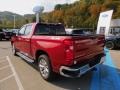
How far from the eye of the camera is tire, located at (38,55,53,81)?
22.3ft

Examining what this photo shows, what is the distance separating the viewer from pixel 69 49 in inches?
233

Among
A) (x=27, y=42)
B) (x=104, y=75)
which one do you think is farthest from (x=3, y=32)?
(x=104, y=75)

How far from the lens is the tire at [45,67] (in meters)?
6.78

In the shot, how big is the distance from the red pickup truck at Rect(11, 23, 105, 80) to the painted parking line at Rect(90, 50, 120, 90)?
55cm

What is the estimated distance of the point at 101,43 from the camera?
739 centimetres

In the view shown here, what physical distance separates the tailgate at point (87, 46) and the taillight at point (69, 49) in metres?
0.12

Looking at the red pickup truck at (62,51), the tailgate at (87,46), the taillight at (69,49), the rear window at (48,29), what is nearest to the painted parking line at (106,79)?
the red pickup truck at (62,51)

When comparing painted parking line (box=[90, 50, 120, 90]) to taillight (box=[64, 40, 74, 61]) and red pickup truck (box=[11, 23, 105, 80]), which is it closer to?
red pickup truck (box=[11, 23, 105, 80])

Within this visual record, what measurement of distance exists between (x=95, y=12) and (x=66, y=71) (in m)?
66.2

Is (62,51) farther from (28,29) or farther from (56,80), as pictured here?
(28,29)

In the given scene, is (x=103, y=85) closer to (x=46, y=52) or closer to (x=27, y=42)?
(x=46, y=52)

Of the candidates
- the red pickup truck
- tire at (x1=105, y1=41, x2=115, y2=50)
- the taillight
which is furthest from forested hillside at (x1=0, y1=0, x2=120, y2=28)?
the taillight

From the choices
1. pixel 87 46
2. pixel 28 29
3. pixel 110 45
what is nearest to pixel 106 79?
pixel 87 46

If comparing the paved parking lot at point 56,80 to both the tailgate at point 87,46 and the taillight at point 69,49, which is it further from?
the taillight at point 69,49
